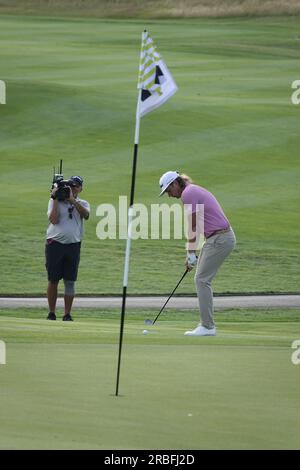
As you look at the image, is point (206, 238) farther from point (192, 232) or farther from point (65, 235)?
point (65, 235)

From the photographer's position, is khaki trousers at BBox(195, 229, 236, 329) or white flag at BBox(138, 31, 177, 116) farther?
khaki trousers at BBox(195, 229, 236, 329)

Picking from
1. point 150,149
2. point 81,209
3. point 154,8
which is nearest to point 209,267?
point 81,209

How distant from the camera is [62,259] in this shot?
16141 mm

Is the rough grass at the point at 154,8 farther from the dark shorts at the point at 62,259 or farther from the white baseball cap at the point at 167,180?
the white baseball cap at the point at 167,180

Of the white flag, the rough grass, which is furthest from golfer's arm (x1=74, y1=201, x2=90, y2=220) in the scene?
the rough grass

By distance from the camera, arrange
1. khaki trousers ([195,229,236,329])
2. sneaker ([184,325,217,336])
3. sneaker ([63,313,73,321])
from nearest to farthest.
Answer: sneaker ([184,325,217,336]) → khaki trousers ([195,229,236,329]) → sneaker ([63,313,73,321])

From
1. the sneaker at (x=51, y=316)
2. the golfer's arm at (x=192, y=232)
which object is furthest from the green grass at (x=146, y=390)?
the sneaker at (x=51, y=316)

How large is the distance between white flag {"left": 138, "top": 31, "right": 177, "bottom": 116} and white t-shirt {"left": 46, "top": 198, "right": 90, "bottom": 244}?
→ 567 centimetres

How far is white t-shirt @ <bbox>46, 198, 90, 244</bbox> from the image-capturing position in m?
16.0

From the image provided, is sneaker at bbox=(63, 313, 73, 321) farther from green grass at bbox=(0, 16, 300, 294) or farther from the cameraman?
green grass at bbox=(0, 16, 300, 294)

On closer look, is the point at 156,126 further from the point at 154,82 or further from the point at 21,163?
the point at 154,82

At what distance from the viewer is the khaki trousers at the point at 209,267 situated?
13133 millimetres

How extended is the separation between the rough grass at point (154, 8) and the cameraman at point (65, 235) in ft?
175

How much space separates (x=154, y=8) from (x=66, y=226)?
5642cm
